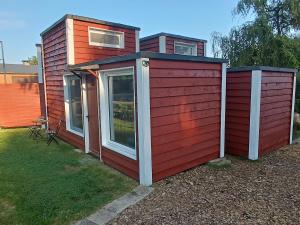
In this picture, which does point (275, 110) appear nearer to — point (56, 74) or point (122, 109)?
point (122, 109)

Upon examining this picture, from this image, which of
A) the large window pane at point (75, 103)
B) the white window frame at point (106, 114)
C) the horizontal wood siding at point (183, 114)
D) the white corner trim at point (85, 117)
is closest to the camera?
the horizontal wood siding at point (183, 114)

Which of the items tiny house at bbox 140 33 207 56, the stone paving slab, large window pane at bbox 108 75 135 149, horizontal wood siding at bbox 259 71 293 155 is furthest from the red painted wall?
horizontal wood siding at bbox 259 71 293 155

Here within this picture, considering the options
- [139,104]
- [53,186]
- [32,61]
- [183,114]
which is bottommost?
[53,186]

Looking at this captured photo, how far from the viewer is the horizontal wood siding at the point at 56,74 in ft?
23.1

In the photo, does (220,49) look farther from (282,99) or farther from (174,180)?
(174,180)

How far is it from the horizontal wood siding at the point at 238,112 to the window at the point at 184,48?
15.7ft

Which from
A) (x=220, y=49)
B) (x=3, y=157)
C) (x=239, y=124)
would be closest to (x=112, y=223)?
(x=239, y=124)

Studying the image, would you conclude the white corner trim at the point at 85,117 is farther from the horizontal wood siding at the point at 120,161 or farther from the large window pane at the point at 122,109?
the large window pane at the point at 122,109

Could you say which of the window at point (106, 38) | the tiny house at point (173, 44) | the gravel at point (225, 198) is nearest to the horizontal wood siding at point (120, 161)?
the gravel at point (225, 198)

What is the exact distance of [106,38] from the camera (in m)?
7.61

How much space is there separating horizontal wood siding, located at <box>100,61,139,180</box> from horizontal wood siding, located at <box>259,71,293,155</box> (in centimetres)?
335

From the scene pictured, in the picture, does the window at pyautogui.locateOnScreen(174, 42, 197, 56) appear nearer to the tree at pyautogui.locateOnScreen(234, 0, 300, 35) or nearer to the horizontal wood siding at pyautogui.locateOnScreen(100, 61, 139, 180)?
the tree at pyautogui.locateOnScreen(234, 0, 300, 35)

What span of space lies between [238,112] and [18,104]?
10.4 m

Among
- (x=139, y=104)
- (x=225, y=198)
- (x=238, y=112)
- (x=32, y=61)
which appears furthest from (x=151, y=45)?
(x=32, y=61)
